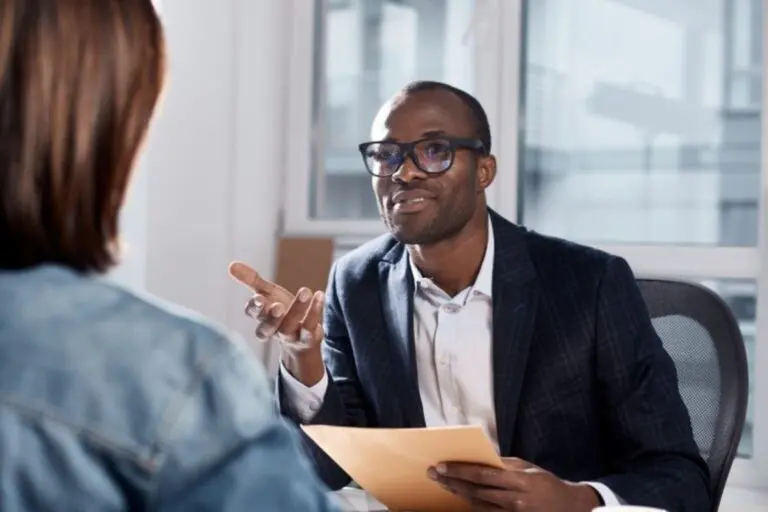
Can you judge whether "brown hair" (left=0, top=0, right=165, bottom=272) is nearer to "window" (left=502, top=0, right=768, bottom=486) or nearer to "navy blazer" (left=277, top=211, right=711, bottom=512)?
"navy blazer" (left=277, top=211, right=711, bottom=512)

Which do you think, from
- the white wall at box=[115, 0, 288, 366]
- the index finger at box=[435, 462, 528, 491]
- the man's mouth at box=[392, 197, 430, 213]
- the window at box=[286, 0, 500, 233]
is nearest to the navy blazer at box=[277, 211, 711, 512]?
the man's mouth at box=[392, 197, 430, 213]

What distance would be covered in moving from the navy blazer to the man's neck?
0.04 meters

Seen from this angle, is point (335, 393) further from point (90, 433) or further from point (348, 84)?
point (348, 84)

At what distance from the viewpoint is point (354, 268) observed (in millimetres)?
1956

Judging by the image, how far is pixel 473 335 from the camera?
181 cm

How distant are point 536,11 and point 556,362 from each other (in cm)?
182

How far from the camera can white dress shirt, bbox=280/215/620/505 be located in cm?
178

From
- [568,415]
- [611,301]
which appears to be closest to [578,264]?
[611,301]

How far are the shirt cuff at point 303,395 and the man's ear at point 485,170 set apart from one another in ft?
1.58

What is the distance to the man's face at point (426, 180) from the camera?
1.82m

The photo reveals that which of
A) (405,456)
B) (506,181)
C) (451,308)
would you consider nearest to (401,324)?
(451,308)

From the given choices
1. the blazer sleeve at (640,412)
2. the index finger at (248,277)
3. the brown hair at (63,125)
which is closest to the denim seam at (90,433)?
the brown hair at (63,125)

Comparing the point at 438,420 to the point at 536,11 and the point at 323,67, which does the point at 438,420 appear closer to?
the point at 536,11

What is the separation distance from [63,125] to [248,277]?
35.5 inches
